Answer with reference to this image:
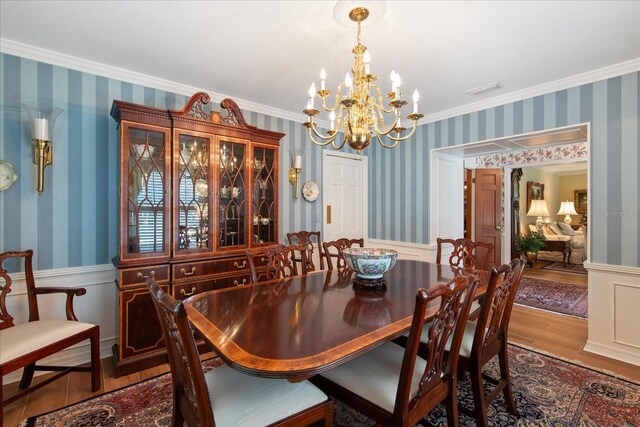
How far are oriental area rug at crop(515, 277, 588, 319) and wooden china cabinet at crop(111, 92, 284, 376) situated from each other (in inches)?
148

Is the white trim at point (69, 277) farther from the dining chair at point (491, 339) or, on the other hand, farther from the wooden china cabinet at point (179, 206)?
the dining chair at point (491, 339)

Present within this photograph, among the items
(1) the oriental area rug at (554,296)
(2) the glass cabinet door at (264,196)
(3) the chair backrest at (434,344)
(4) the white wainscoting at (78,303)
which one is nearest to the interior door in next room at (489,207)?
(1) the oriental area rug at (554,296)

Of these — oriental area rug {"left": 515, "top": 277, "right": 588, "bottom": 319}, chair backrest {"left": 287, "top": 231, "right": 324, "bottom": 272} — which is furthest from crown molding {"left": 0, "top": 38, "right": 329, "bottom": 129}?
oriental area rug {"left": 515, "top": 277, "right": 588, "bottom": 319}

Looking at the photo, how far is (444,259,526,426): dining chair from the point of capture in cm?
156

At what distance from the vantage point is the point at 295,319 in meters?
1.42

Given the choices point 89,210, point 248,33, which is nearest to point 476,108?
point 248,33

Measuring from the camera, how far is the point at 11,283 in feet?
7.39

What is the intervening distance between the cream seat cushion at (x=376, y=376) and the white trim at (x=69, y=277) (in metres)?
2.26

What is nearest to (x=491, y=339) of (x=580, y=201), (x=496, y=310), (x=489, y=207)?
(x=496, y=310)

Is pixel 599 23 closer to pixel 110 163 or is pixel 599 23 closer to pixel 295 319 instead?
pixel 295 319

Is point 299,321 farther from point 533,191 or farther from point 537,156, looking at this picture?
point 533,191

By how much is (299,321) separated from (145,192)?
1867 millimetres

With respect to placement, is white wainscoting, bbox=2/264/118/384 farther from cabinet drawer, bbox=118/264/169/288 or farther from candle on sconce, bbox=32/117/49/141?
candle on sconce, bbox=32/117/49/141

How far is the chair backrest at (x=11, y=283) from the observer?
2119 millimetres
